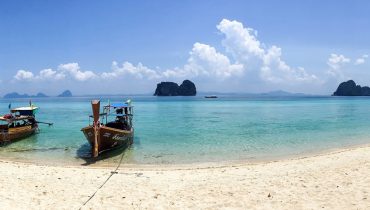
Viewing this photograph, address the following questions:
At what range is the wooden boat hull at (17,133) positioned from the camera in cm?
2666

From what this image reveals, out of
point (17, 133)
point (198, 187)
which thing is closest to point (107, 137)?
point (198, 187)

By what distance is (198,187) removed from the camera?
12594 mm

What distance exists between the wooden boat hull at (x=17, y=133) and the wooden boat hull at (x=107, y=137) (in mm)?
9452

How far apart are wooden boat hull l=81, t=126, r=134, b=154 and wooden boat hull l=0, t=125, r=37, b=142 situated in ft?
31.0

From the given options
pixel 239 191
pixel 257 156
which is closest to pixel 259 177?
pixel 239 191

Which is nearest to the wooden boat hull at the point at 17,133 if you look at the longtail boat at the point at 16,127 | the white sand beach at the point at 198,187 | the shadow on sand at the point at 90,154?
the longtail boat at the point at 16,127

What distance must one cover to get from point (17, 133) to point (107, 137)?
12.3 metres

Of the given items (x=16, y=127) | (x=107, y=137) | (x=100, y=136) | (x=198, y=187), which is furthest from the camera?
(x=16, y=127)

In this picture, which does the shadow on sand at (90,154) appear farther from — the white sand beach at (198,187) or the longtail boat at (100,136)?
the white sand beach at (198,187)

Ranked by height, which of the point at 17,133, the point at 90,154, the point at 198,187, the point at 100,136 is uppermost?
the point at 100,136

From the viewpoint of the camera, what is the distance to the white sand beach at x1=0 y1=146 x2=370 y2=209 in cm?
1039

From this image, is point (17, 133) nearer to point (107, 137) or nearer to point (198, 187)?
point (107, 137)

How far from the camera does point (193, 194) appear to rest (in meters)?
11.7

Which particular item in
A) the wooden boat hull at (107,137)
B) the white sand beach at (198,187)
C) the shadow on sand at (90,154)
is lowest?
the shadow on sand at (90,154)
